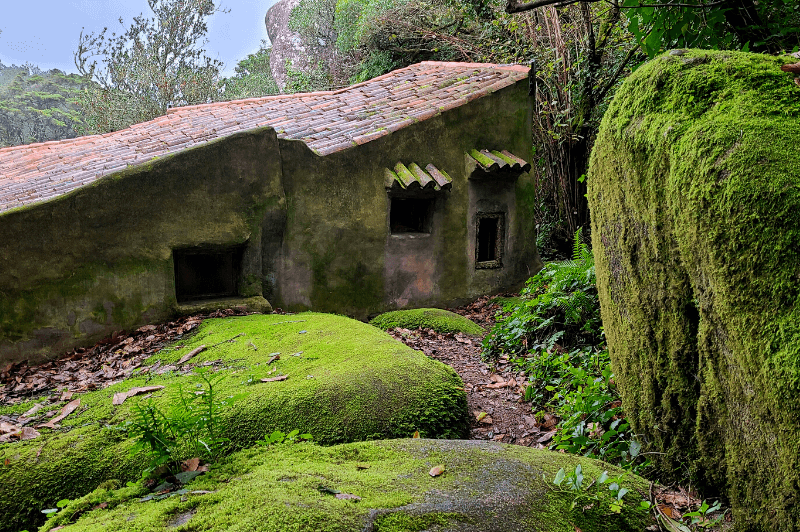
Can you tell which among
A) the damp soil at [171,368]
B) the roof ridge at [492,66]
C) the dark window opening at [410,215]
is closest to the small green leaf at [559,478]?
the damp soil at [171,368]

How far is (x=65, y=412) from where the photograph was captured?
3855 millimetres

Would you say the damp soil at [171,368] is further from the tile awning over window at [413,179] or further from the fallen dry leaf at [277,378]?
the tile awning over window at [413,179]

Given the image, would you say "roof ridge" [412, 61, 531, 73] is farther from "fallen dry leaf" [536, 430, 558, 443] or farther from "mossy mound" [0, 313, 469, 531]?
"fallen dry leaf" [536, 430, 558, 443]

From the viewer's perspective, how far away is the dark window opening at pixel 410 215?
848cm

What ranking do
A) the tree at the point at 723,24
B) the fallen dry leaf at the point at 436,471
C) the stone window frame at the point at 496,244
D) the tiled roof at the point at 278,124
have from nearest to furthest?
the fallen dry leaf at the point at 436,471 < the tree at the point at 723,24 < the tiled roof at the point at 278,124 < the stone window frame at the point at 496,244

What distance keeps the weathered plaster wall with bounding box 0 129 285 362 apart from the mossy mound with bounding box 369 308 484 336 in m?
1.85

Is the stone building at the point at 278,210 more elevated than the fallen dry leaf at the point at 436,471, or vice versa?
the stone building at the point at 278,210

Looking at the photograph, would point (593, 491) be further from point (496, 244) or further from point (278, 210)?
point (496, 244)

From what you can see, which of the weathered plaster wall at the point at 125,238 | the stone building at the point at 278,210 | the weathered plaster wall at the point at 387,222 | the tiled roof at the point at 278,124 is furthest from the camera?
the weathered plaster wall at the point at 387,222

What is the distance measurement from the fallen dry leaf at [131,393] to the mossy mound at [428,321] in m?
3.75

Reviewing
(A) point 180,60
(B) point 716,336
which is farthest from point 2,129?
(B) point 716,336

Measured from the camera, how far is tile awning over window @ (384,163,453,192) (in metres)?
7.65

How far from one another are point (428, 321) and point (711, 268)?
218 inches

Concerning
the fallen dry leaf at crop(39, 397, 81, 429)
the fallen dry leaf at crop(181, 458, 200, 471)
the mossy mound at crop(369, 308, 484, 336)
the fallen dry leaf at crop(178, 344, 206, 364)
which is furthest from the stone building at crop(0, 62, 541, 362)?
the fallen dry leaf at crop(181, 458, 200, 471)
